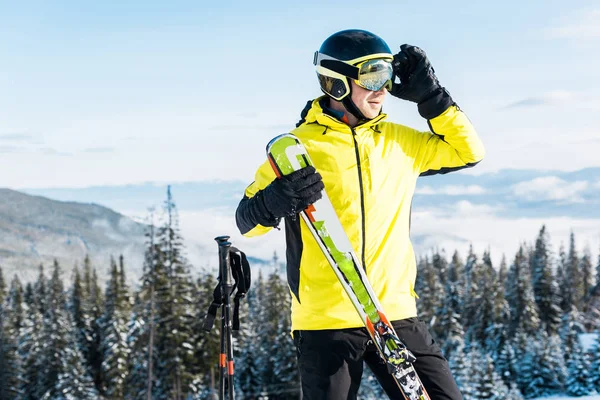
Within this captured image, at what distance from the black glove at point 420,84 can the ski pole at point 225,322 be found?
177cm

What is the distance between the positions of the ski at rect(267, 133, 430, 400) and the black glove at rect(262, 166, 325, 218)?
0.22 ft

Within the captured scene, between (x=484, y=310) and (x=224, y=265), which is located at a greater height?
(x=224, y=265)

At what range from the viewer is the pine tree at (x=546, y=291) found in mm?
60750

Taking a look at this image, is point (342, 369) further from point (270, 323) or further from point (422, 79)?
point (270, 323)

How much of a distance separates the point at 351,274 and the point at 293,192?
2.12 feet

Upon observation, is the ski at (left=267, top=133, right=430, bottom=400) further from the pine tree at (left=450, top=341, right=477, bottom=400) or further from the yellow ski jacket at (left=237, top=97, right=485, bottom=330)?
the pine tree at (left=450, top=341, right=477, bottom=400)

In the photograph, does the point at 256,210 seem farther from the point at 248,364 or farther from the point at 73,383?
the point at 248,364

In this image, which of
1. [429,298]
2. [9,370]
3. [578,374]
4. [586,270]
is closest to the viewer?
[578,374]

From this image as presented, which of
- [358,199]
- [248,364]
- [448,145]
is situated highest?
[448,145]

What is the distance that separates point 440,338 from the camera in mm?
53750

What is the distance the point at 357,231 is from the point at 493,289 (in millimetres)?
58196

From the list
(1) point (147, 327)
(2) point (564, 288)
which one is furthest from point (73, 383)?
(2) point (564, 288)

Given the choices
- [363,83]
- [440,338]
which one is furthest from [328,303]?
[440,338]

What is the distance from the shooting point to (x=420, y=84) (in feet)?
14.4
